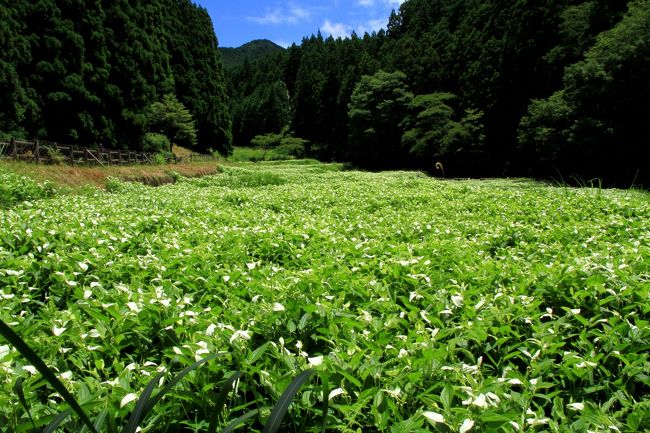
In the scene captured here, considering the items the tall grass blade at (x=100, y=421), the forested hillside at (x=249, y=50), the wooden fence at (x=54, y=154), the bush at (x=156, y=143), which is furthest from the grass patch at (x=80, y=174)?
the forested hillside at (x=249, y=50)

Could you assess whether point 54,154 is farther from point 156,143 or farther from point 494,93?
point 494,93

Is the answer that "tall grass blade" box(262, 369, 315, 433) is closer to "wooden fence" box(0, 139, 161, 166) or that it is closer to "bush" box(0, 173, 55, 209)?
"bush" box(0, 173, 55, 209)

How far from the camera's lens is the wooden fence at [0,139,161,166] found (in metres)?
12.4

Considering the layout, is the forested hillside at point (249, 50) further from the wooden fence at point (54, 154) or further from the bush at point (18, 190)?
the bush at point (18, 190)

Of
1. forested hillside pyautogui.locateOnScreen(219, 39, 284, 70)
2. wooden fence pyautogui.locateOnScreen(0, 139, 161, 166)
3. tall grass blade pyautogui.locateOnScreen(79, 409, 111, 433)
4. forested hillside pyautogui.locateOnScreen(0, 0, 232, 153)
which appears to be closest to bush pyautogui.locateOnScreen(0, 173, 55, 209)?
wooden fence pyautogui.locateOnScreen(0, 139, 161, 166)

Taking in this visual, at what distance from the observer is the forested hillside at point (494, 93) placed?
66.0ft

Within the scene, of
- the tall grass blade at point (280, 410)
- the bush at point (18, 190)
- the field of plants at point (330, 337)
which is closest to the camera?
the tall grass blade at point (280, 410)

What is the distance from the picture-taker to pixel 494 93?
108 ft

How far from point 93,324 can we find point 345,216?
4638mm

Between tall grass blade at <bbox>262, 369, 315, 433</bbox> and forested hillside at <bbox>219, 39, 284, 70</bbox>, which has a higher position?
forested hillside at <bbox>219, 39, 284, 70</bbox>

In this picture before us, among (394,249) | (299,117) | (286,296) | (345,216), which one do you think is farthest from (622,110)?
(299,117)

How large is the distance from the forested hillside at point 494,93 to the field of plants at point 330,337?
2127 centimetres

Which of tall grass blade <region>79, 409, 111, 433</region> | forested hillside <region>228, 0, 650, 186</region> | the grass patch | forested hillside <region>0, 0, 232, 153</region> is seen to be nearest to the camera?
tall grass blade <region>79, 409, 111, 433</region>

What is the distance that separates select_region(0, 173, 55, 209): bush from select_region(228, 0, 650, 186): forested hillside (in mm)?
23714
